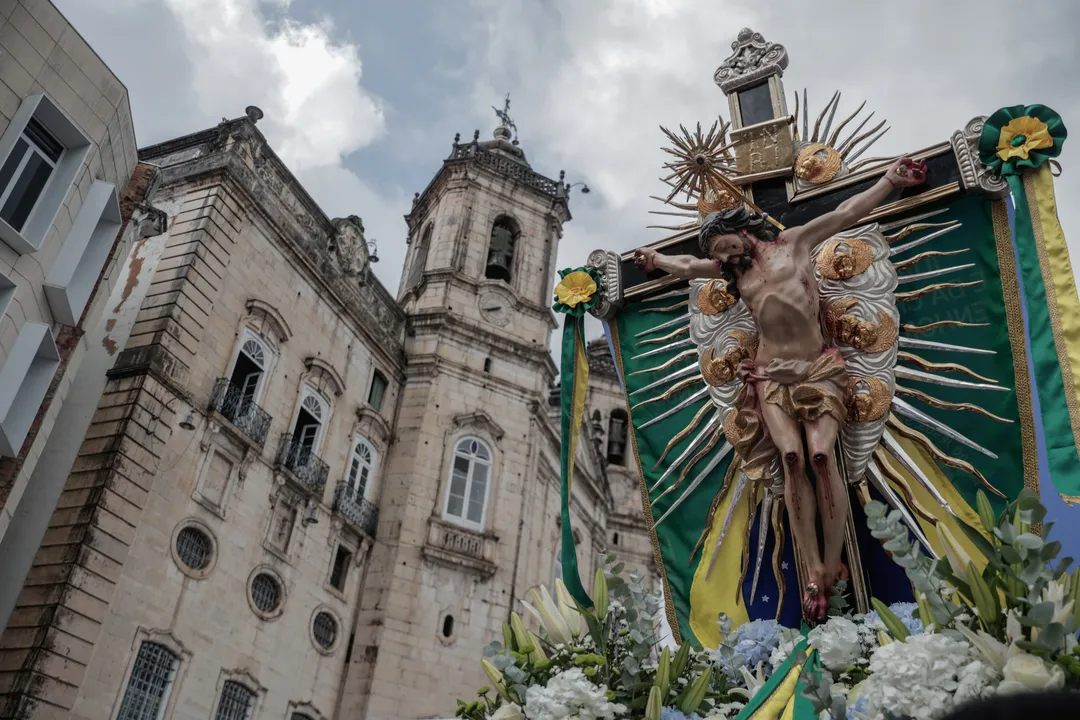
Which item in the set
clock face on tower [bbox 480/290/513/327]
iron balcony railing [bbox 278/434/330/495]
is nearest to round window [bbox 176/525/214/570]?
iron balcony railing [bbox 278/434/330/495]

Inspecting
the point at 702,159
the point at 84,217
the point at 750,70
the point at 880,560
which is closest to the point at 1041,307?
the point at 880,560

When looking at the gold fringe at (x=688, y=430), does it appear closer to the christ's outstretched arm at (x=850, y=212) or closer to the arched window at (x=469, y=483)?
the christ's outstretched arm at (x=850, y=212)

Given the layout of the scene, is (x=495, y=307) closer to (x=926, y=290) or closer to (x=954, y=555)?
(x=926, y=290)

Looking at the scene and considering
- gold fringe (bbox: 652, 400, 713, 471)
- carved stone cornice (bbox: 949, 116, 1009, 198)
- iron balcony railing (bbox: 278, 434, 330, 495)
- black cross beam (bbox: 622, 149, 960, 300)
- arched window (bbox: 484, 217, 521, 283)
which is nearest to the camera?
carved stone cornice (bbox: 949, 116, 1009, 198)

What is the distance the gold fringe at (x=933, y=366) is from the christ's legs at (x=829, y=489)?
0.83 meters

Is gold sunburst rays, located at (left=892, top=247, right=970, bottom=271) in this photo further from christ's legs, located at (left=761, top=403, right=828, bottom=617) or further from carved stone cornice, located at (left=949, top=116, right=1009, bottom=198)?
christ's legs, located at (left=761, top=403, right=828, bottom=617)

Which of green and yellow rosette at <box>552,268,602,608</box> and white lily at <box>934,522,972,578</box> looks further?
green and yellow rosette at <box>552,268,602,608</box>

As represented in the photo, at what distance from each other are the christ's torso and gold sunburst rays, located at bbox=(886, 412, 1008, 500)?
74 centimetres

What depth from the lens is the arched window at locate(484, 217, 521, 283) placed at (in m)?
25.2

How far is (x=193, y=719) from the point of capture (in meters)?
14.8

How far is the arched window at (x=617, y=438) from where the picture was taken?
110 ft

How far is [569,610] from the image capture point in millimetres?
5758

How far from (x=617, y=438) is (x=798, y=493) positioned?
27.9 meters

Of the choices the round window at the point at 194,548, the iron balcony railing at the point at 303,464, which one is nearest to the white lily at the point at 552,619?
the round window at the point at 194,548
